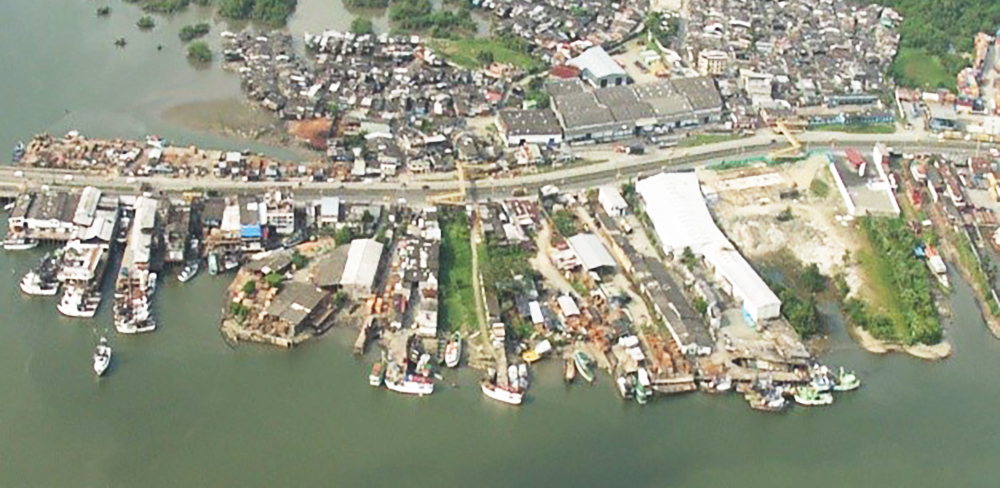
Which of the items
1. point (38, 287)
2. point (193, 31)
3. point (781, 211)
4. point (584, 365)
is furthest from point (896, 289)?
point (193, 31)

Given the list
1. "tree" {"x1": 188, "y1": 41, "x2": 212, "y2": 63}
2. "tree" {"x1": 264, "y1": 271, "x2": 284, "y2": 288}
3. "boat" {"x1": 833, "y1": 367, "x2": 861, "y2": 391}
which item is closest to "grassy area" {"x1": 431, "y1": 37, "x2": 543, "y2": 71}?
"tree" {"x1": 188, "y1": 41, "x2": 212, "y2": 63}

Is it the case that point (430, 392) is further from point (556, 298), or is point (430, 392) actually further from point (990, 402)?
point (990, 402)

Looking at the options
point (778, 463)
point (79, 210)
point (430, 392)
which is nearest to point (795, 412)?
point (778, 463)

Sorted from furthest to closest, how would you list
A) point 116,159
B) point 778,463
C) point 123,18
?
point 123,18, point 116,159, point 778,463

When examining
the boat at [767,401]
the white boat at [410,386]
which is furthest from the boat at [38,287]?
the boat at [767,401]

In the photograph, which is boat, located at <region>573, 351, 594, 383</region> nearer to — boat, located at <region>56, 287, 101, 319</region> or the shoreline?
the shoreline

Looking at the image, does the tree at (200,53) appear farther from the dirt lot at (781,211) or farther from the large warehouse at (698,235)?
the dirt lot at (781,211)
